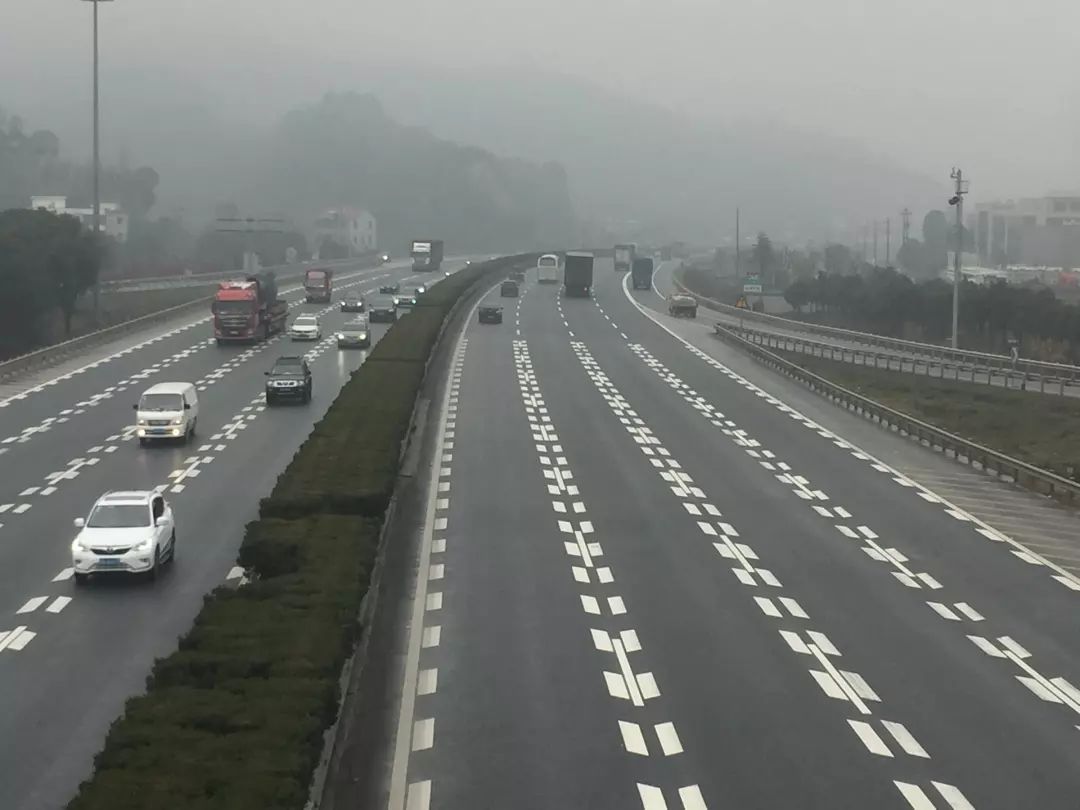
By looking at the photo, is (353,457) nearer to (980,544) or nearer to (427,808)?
(980,544)

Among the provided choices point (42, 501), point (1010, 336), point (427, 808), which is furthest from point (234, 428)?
point (1010, 336)

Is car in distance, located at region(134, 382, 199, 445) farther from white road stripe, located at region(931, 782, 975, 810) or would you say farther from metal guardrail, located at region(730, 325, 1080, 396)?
metal guardrail, located at region(730, 325, 1080, 396)

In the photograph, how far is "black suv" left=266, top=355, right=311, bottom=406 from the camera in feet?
171

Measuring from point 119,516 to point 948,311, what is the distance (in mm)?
80971

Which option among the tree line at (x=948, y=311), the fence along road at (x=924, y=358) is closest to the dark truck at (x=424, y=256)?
the tree line at (x=948, y=311)

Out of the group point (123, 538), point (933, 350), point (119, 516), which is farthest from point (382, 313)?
point (123, 538)

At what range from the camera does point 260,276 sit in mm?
77562

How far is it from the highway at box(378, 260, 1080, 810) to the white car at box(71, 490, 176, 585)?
4.81m

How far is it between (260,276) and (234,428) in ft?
107

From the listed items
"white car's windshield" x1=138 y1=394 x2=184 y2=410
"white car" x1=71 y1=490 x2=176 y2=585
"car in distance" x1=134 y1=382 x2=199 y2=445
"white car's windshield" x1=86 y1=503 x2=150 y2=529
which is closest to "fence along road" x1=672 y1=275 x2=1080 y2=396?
"car in distance" x1=134 y1=382 x2=199 y2=445

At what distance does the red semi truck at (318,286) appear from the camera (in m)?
105

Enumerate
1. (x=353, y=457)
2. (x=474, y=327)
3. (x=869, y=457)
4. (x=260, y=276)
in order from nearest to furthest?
(x=353, y=457)
(x=869, y=457)
(x=260, y=276)
(x=474, y=327)

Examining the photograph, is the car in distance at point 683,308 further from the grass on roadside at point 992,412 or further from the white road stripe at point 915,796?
the white road stripe at point 915,796

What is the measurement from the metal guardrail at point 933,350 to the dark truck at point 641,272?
21.2 meters
